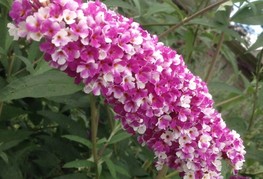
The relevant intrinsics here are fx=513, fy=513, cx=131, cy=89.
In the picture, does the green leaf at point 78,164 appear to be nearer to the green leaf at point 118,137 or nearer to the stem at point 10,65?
the green leaf at point 118,137

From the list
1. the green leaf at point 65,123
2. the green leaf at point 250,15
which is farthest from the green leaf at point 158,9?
the green leaf at point 65,123

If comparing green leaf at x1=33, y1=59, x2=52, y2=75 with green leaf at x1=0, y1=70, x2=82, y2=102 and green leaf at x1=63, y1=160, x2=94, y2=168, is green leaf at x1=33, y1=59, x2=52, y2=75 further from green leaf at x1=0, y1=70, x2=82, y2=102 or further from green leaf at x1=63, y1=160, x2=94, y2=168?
green leaf at x1=63, y1=160, x2=94, y2=168

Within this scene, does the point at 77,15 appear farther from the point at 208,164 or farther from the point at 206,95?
the point at 208,164

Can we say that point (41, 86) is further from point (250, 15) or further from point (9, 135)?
point (250, 15)

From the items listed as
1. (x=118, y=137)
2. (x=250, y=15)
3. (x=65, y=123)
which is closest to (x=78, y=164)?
(x=118, y=137)

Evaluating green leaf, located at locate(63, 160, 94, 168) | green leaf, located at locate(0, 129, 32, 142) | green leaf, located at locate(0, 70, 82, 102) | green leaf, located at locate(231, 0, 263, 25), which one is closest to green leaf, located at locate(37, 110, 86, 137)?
green leaf, located at locate(0, 129, 32, 142)

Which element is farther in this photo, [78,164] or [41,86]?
[78,164]
